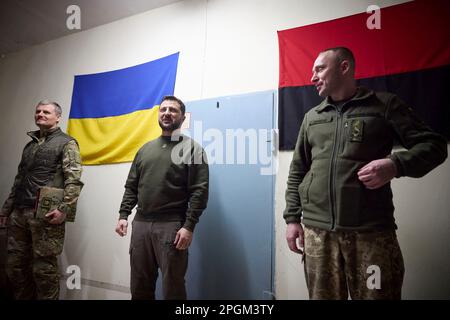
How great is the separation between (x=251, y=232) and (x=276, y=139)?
0.64m

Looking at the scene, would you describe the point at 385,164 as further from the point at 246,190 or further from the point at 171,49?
the point at 171,49

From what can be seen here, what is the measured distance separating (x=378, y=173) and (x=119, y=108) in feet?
6.90

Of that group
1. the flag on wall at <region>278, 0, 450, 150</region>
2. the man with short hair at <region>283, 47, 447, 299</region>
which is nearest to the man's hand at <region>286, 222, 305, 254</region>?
the man with short hair at <region>283, 47, 447, 299</region>

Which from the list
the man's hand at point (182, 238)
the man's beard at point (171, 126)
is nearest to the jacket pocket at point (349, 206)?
the man's hand at point (182, 238)

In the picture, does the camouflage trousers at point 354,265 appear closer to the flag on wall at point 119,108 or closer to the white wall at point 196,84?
the white wall at point 196,84

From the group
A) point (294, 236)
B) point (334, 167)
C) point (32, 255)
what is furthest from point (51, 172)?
point (334, 167)

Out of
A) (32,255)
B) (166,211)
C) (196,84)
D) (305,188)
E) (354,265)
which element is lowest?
(32,255)

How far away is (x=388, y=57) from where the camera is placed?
4.94ft

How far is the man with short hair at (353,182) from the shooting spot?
0.94 metres

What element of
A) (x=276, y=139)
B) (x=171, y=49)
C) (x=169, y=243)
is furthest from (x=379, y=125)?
(x=171, y=49)

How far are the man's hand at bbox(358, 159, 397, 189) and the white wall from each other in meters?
0.64

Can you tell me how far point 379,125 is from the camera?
1.02m

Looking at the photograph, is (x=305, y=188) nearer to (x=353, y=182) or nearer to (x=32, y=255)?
(x=353, y=182)

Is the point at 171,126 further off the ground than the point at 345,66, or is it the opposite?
the point at 345,66
